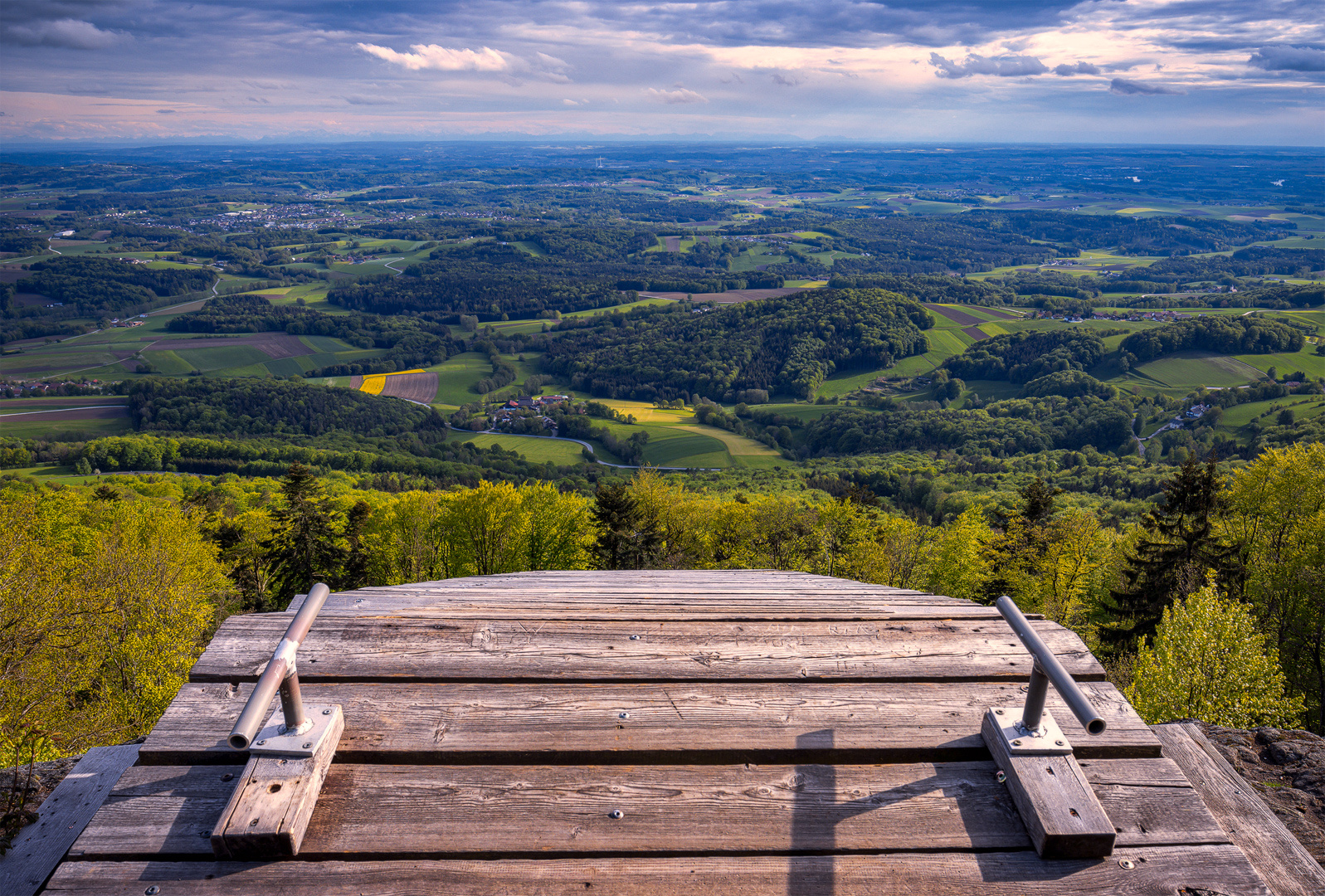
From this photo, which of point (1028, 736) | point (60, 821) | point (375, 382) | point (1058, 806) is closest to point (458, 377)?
point (375, 382)

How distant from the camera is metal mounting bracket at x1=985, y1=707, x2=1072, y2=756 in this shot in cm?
296

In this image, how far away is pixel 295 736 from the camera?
9.61 feet

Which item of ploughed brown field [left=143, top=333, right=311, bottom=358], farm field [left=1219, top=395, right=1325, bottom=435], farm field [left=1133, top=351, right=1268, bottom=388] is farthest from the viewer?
ploughed brown field [left=143, top=333, right=311, bottom=358]

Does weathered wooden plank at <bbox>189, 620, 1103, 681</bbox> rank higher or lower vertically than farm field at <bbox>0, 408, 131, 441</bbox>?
higher

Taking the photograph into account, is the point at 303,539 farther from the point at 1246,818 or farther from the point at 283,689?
the point at 1246,818

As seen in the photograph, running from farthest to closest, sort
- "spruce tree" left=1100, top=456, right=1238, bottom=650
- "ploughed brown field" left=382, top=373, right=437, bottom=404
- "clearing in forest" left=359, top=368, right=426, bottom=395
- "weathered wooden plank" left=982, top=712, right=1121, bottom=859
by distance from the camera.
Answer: "clearing in forest" left=359, top=368, right=426, bottom=395
"ploughed brown field" left=382, top=373, right=437, bottom=404
"spruce tree" left=1100, top=456, right=1238, bottom=650
"weathered wooden plank" left=982, top=712, right=1121, bottom=859

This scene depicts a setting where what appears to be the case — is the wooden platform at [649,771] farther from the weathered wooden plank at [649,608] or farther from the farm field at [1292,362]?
the farm field at [1292,362]

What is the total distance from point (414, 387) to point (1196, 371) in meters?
174

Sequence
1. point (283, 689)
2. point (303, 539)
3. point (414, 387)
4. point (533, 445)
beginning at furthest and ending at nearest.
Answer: point (414, 387) < point (533, 445) < point (303, 539) < point (283, 689)

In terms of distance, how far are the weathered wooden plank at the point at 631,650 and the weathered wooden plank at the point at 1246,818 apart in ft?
2.22

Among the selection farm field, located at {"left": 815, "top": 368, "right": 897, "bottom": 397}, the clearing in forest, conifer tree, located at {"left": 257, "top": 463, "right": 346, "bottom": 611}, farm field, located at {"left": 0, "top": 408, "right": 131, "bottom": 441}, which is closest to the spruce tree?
conifer tree, located at {"left": 257, "top": 463, "right": 346, "bottom": 611}

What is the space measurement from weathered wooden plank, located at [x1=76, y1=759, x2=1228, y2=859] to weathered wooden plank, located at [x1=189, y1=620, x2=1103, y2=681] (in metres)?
0.71

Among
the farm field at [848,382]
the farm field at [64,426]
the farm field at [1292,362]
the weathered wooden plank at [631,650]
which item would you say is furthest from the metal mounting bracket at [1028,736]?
the farm field at [1292,362]

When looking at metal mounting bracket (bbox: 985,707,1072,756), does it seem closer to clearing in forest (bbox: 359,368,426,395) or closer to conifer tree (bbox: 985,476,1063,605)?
conifer tree (bbox: 985,476,1063,605)
